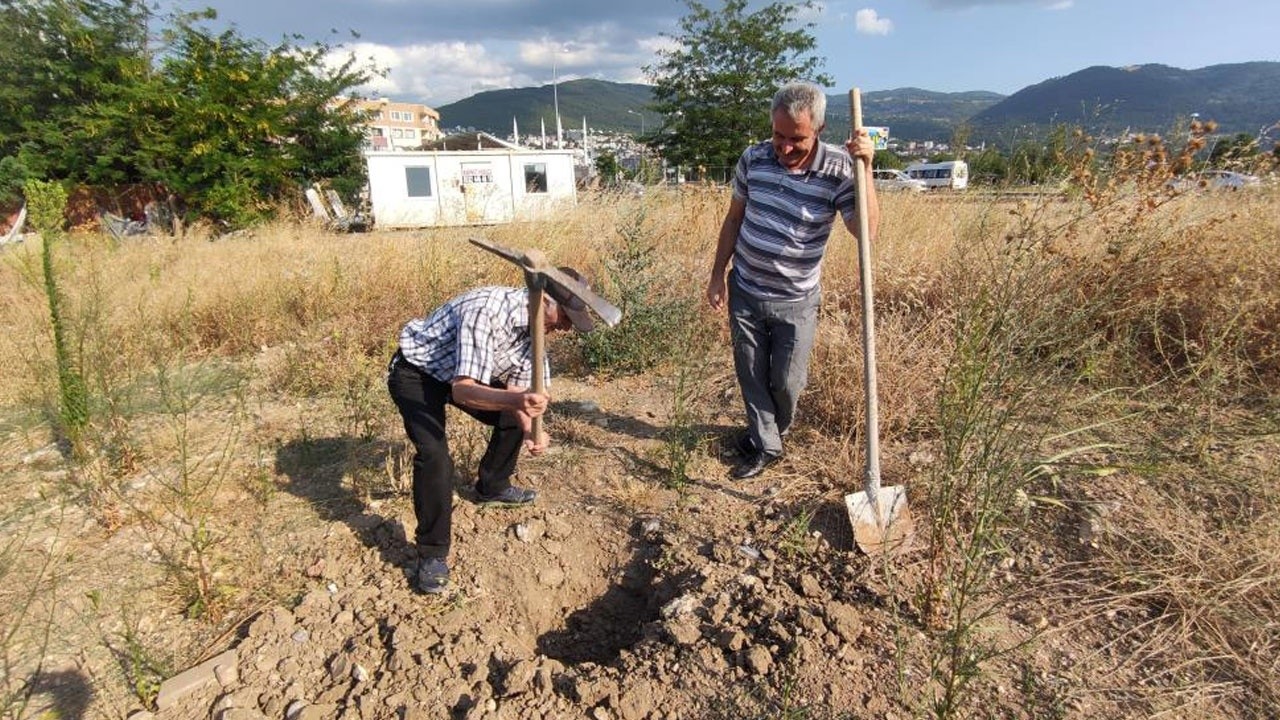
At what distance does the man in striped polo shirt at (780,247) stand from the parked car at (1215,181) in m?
2.59

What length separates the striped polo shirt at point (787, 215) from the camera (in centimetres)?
245

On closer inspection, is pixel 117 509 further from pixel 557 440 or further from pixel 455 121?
pixel 455 121

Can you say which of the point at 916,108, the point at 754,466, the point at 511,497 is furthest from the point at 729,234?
the point at 916,108

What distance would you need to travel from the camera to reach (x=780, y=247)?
257 cm

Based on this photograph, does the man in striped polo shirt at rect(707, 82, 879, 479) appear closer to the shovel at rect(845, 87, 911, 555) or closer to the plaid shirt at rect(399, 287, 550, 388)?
the shovel at rect(845, 87, 911, 555)

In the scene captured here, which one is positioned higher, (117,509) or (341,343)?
(341,343)

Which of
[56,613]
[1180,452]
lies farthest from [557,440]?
[1180,452]

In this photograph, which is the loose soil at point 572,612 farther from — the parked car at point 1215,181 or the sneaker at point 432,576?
the parked car at point 1215,181

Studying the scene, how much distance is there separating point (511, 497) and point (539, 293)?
1.17 metres

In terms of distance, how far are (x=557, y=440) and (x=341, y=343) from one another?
224cm

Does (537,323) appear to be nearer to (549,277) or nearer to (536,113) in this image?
(549,277)

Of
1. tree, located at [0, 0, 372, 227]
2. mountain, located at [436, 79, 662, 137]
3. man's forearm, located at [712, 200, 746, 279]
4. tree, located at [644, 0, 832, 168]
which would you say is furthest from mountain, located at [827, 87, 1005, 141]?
mountain, located at [436, 79, 662, 137]

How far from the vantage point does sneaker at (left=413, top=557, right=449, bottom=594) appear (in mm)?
2254

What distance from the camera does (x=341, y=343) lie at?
4559 millimetres
